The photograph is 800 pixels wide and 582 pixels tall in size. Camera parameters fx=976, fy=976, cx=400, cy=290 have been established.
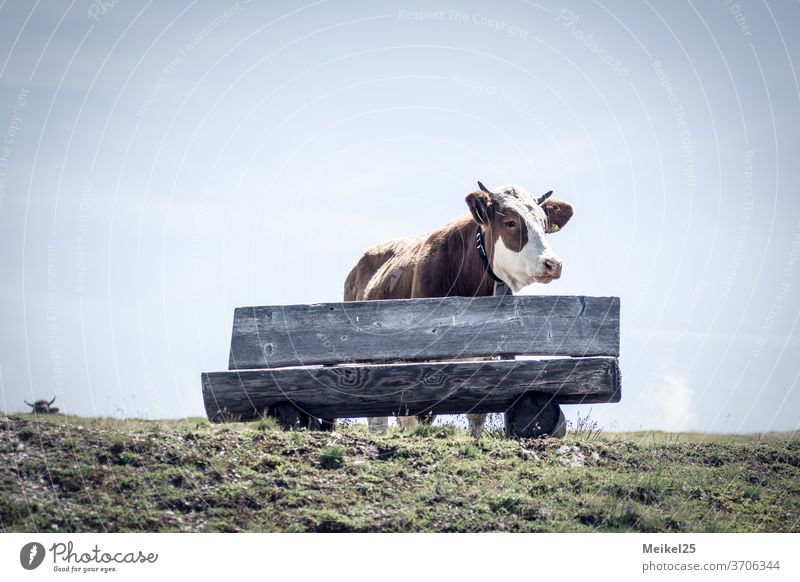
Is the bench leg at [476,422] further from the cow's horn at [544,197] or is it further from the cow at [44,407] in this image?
the cow at [44,407]

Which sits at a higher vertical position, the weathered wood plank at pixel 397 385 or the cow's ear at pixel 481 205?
the cow's ear at pixel 481 205

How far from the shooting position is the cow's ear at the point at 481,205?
12.9m

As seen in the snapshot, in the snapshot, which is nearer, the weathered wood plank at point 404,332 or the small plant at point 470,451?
the small plant at point 470,451

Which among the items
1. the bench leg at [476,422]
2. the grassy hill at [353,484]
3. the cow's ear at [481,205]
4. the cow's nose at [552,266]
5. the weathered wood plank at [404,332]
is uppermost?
the cow's ear at [481,205]

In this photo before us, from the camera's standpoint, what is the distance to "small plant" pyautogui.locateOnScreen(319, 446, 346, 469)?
31.4ft

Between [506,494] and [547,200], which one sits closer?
[506,494]

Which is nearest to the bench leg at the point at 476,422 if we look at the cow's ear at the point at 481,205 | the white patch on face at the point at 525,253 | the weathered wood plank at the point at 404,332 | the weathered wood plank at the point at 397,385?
the weathered wood plank at the point at 397,385

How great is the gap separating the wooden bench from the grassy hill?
1.37 ft

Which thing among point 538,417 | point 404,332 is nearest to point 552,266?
point 538,417

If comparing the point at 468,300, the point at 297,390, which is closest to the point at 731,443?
the point at 468,300

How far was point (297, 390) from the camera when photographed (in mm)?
10961

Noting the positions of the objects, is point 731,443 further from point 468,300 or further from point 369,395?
point 369,395

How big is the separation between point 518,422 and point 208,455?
12.1ft

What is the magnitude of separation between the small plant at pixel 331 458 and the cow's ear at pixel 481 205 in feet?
14.7
